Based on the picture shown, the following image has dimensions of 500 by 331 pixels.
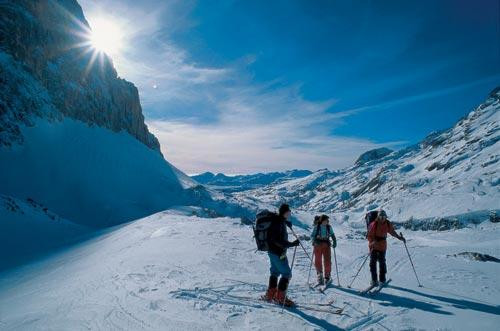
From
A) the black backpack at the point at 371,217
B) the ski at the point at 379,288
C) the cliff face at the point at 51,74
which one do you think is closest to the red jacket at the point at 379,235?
the black backpack at the point at 371,217

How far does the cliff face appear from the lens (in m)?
74.9

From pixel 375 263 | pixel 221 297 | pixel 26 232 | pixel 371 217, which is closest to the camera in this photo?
pixel 221 297

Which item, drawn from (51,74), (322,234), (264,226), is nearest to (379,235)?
(322,234)

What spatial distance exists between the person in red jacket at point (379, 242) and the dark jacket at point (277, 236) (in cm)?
381

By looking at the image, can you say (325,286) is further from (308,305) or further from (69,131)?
(69,131)

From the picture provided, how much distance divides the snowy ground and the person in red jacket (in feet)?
2.12

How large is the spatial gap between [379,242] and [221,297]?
5.36 m

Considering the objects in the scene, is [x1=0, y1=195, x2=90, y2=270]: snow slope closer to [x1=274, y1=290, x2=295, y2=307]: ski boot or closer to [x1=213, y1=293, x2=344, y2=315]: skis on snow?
[x1=213, y1=293, x2=344, y2=315]: skis on snow

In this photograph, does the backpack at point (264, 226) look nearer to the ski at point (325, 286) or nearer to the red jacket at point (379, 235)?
the ski at point (325, 286)

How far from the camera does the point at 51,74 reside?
8850 cm

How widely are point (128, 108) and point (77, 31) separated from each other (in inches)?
1040

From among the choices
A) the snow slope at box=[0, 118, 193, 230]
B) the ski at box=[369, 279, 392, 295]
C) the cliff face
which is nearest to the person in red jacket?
the ski at box=[369, 279, 392, 295]

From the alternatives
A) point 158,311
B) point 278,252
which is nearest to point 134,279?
point 158,311

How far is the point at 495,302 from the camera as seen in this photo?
9.92m
